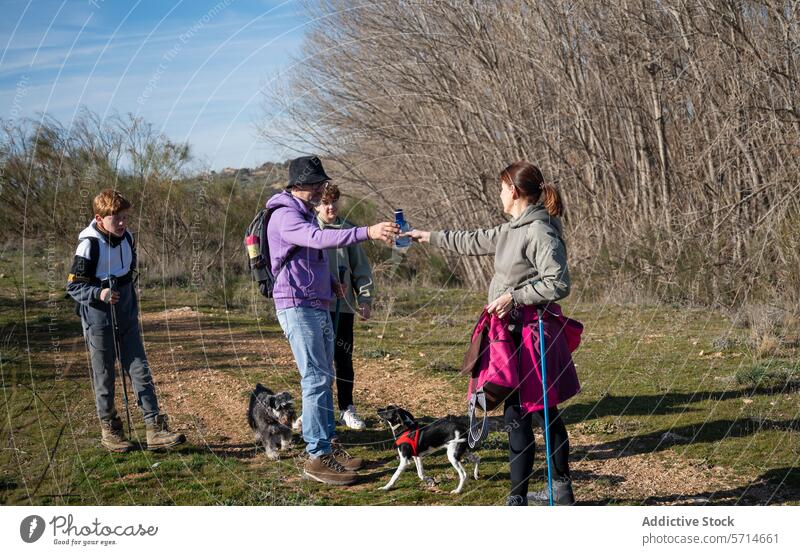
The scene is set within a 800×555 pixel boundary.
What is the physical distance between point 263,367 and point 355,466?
4.27 m

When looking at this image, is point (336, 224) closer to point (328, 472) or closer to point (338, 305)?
point (338, 305)

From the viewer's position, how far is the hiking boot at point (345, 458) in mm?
6227

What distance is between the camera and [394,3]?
12.8 m

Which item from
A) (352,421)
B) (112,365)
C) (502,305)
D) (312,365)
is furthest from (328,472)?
(112,365)

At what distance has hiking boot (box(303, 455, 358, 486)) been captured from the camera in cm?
598

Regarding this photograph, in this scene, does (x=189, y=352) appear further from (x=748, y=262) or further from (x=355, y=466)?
(x=748, y=262)

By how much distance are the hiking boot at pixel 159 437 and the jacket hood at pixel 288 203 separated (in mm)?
2191

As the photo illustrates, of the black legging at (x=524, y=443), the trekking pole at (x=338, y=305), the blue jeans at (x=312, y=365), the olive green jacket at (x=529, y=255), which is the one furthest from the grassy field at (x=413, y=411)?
the olive green jacket at (x=529, y=255)

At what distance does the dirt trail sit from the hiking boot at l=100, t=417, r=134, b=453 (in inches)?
23.2

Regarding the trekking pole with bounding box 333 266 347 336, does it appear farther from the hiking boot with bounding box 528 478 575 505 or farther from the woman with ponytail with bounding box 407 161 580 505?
the hiking boot with bounding box 528 478 575 505

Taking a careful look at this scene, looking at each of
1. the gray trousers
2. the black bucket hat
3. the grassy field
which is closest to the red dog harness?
the grassy field

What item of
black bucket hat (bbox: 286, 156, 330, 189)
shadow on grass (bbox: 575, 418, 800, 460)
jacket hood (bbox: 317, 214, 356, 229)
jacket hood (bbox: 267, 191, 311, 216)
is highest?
black bucket hat (bbox: 286, 156, 330, 189)
